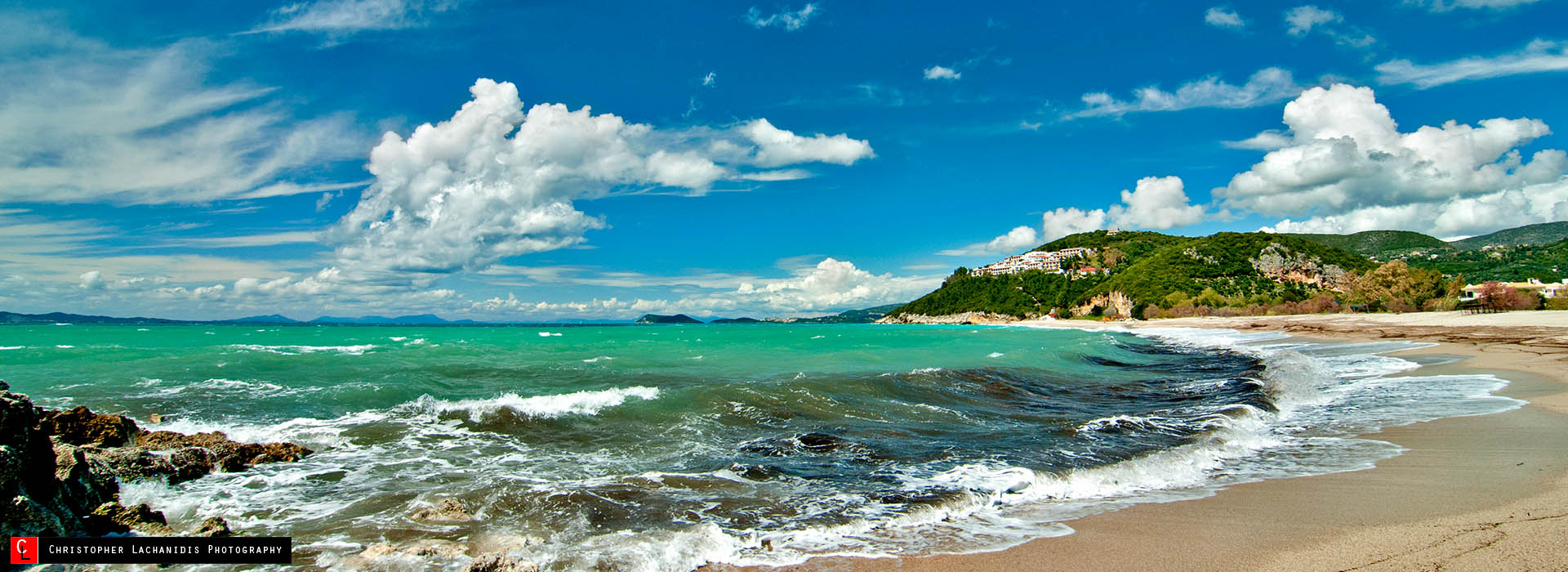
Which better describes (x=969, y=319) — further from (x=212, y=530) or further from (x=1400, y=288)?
(x=212, y=530)

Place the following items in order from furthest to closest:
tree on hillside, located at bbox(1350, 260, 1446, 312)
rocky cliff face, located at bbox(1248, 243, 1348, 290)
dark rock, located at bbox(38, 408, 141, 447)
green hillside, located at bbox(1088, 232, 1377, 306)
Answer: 1. rocky cliff face, located at bbox(1248, 243, 1348, 290)
2. green hillside, located at bbox(1088, 232, 1377, 306)
3. tree on hillside, located at bbox(1350, 260, 1446, 312)
4. dark rock, located at bbox(38, 408, 141, 447)

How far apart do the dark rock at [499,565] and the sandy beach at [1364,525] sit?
212 centimetres

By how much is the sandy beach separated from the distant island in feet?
227

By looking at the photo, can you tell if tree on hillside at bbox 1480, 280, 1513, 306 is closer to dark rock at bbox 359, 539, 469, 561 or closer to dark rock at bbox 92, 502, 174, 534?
dark rock at bbox 359, 539, 469, 561

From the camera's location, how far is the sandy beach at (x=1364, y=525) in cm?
420

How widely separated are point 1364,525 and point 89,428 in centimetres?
1522

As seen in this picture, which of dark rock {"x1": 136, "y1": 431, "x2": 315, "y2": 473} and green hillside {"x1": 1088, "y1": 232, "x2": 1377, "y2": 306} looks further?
green hillside {"x1": 1088, "y1": 232, "x2": 1377, "y2": 306}

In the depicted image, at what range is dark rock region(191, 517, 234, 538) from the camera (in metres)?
5.20

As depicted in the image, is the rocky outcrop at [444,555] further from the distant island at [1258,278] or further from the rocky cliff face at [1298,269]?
the rocky cliff face at [1298,269]

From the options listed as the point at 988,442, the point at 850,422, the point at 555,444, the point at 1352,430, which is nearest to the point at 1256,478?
the point at 988,442

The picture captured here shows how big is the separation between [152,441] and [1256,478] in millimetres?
14969

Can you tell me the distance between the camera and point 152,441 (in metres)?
8.87

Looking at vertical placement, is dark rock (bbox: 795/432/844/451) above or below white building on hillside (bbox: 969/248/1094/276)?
below

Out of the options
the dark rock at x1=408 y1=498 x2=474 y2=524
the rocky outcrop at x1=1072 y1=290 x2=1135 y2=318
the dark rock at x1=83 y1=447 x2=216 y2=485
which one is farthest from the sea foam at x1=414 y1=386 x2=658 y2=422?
the rocky outcrop at x1=1072 y1=290 x2=1135 y2=318
